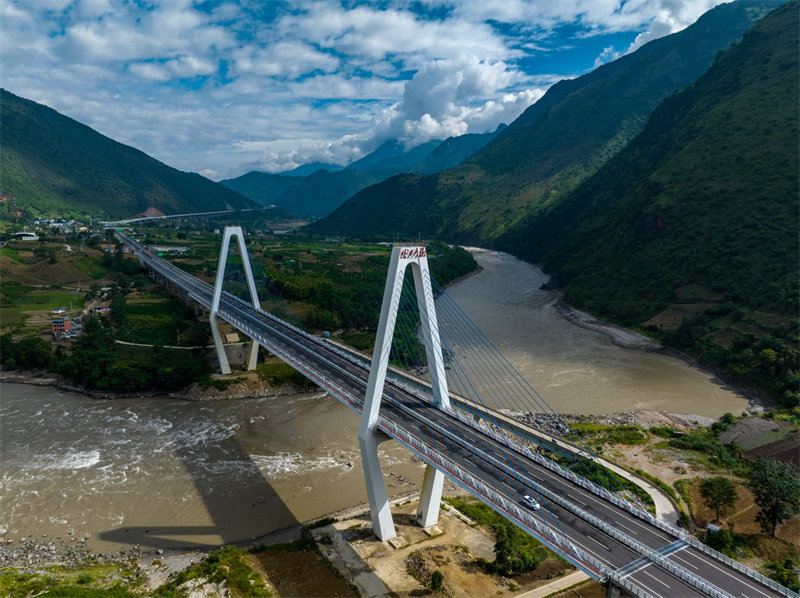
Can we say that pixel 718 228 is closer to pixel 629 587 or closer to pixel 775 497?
pixel 775 497

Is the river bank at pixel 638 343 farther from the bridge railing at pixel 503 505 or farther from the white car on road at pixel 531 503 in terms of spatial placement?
the bridge railing at pixel 503 505

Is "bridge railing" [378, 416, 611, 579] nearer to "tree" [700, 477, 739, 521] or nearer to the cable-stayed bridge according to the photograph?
the cable-stayed bridge

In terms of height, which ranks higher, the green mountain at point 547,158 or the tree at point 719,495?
the green mountain at point 547,158

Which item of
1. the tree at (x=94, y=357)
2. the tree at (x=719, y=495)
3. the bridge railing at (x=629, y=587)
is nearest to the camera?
the bridge railing at (x=629, y=587)

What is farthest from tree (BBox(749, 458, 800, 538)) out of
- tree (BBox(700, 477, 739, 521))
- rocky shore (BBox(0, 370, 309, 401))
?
rocky shore (BBox(0, 370, 309, 401))

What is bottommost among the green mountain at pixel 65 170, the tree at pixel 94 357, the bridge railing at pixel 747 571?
the tree at pixel 94 357

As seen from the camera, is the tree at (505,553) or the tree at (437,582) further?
the tree at (505,553)

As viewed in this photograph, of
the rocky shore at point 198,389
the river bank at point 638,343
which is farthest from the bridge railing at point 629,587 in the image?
the rocky shore at point 198,389
